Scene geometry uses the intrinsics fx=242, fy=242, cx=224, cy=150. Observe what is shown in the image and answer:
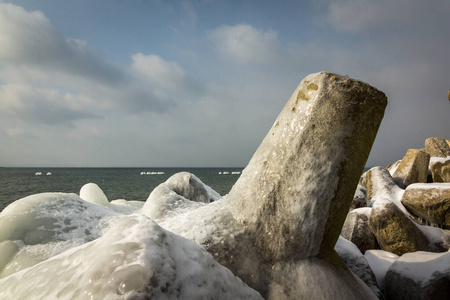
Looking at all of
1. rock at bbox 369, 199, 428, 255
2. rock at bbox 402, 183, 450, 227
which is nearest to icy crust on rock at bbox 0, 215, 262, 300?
rock at bbox 369, 199, 428, 255

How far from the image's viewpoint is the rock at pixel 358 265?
11.0ft

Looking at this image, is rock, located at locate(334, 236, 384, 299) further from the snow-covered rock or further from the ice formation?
the snow-covered rock

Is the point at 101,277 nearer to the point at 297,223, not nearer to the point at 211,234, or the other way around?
the point at 211,234

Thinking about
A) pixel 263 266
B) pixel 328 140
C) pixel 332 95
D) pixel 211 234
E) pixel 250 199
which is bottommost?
pixel 263 266

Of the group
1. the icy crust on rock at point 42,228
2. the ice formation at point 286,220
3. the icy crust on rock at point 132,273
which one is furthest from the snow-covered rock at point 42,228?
the icy crust on rock at point 132,273

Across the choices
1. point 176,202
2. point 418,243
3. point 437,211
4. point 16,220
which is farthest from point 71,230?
point 437,211

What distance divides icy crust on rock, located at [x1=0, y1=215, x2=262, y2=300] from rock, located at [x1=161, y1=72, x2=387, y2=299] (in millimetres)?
563

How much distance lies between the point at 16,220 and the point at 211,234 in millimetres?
3167

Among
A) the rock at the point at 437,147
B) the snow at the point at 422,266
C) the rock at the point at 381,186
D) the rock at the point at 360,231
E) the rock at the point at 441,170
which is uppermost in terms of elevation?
the rock at the point at 437,147

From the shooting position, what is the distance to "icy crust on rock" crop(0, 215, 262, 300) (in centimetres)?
150

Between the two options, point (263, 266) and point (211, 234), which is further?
point (211, 234)

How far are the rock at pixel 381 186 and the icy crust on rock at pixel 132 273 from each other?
26.6 feet

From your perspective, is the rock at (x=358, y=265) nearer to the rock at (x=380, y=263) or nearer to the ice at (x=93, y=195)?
the rock at (x=380, y=263)

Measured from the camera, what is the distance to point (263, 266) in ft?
8.06
